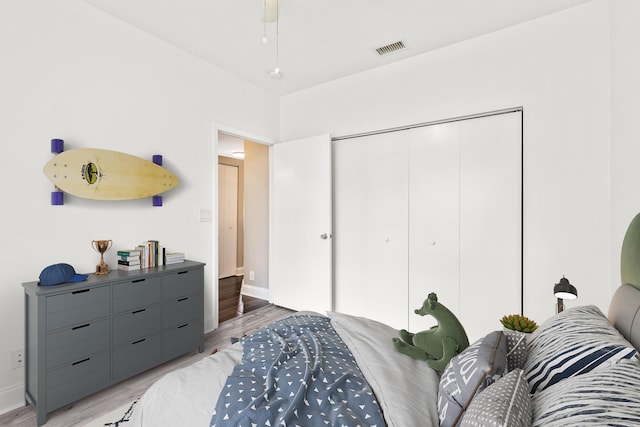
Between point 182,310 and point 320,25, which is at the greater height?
point 320,25

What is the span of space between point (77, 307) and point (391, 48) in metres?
3.31

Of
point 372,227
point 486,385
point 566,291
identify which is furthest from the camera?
point 372,227

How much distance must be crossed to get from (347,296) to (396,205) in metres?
1.21

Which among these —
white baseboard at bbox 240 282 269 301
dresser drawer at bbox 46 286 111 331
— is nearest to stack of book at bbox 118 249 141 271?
dresser drawer at bbox 46 286 111 331

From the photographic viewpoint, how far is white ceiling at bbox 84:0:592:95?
2318 mm

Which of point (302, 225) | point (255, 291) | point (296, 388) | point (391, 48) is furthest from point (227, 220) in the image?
point (296, 388)

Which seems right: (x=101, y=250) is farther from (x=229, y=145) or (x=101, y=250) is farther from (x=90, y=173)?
(x=229, y=145)

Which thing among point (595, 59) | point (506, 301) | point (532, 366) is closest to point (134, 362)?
point (532, 366)

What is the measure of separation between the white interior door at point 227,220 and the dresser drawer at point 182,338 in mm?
3045

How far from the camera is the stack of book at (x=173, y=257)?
8.79ft

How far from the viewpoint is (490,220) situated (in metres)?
2.66

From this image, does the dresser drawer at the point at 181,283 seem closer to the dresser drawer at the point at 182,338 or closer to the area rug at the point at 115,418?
the dresser drawer at the point at 182,338

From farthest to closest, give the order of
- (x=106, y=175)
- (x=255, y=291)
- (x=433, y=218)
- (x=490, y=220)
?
(x=255, y=291), (x=433, y=218), (x=490, y=220), (x=106, y=175)

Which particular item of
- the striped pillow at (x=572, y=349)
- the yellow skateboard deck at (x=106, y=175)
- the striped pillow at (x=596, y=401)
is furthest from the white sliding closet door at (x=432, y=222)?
the striped pillow at (x=596, y=401)
